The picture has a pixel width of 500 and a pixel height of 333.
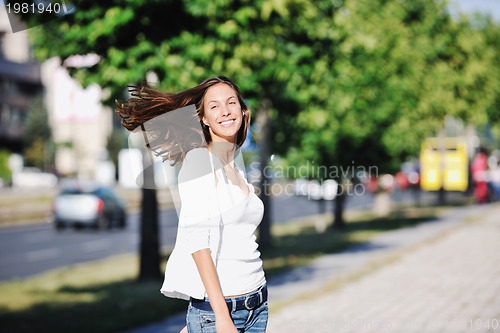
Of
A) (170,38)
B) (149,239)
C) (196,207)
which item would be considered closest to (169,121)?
(196,207)

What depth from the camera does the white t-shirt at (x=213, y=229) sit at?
2.66 meters

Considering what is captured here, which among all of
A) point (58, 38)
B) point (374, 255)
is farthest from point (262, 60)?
point (374, 255)

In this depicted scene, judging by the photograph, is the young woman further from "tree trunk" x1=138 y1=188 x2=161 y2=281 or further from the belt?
"tree trunk" x1=138 y1=188 x2=161 y2=281

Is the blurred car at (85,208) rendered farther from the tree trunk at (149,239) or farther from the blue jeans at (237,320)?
the blue jeans at (237,320)

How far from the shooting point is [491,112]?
1375 inches

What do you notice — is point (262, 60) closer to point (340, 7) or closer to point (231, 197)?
point (340, 7)

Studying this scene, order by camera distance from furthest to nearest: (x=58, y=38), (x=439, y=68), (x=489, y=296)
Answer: (x=439, y=68) < (x=58, y=38) < (x=489, y=296)

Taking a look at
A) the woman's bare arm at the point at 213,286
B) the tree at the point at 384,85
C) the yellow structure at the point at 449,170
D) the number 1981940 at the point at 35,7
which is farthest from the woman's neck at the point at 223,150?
the yellow structure at the point at 449,170

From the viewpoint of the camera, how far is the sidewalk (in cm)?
735

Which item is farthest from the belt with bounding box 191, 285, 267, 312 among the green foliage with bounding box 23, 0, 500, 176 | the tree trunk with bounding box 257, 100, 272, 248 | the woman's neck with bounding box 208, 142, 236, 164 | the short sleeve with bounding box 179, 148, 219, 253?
the tree trunk with bounding box 257, 100, 272, 248

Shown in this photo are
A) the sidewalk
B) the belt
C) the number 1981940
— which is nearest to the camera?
the belt

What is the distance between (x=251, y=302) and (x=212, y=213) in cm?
42

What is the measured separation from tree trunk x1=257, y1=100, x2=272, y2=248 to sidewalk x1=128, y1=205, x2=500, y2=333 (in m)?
1.82

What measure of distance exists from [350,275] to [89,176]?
76.8m
